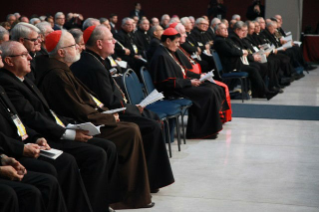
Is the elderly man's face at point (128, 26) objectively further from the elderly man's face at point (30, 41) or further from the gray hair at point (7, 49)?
the gray hair at point (7, 49)

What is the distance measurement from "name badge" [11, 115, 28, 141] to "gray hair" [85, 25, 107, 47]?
149 centimetres

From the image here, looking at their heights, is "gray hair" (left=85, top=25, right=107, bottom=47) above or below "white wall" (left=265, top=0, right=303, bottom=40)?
above

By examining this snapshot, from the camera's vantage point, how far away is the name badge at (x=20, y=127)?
3781 mm

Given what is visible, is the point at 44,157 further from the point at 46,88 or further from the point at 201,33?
the point at 201,33

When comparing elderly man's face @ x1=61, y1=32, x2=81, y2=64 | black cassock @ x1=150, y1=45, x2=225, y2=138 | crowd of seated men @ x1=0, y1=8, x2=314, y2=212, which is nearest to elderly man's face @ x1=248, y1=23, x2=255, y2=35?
black cassock @ x1=150, y1=45, x2=225, y2=138

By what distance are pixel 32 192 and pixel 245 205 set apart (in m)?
2.05

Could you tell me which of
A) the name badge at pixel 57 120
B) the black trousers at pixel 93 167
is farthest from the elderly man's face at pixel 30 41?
the black trousers at pixel 93 167

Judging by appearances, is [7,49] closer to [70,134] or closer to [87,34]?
[70,134]

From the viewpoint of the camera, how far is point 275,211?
4.55m

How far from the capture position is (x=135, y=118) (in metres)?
5.11

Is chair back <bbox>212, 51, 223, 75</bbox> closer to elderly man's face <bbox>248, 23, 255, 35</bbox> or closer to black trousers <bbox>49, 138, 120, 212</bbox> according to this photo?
elderly man's face <bbox>248, 23, 255, 35</bbox>

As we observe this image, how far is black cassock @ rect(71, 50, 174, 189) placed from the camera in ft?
16.4

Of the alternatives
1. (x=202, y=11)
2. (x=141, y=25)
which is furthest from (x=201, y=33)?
(x=202, y=11)

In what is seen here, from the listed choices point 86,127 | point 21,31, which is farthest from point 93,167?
point 21,31
